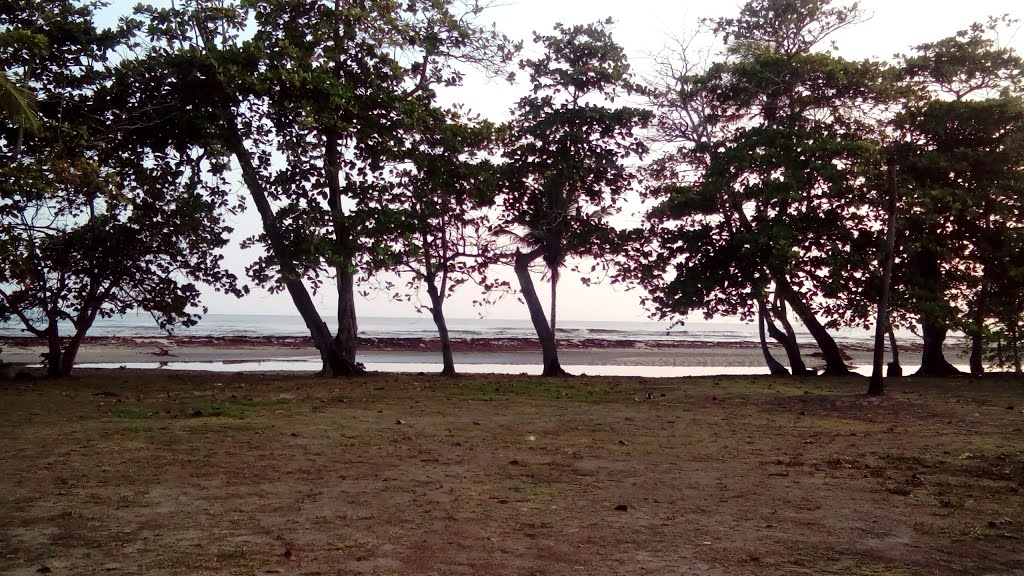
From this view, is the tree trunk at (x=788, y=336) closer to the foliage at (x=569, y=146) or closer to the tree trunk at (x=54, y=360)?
the foliage at (x=569, y=146)

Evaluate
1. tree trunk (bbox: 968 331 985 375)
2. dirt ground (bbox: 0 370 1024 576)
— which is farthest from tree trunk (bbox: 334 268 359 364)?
tree trunk (bbox: 968 331 985 375)

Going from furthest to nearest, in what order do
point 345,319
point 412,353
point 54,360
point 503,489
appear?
1. point 412,353
2. point 345,319
3. point 54,360
4. point 503,489

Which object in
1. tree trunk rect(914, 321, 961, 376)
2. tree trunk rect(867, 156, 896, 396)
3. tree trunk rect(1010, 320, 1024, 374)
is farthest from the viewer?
tree trunk rect(914, 321, 961, 376)

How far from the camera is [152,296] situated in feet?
55.0

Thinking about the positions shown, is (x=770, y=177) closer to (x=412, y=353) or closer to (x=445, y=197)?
(x=445, y=197)

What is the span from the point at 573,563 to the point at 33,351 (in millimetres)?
37227

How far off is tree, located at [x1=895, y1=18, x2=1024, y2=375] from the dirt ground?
7177mm

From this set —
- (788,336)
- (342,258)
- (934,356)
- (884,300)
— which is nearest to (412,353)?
(788,336)

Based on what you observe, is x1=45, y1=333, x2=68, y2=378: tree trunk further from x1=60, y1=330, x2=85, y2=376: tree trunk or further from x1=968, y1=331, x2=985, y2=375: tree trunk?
x1=968, y1=331, x2=985, y2=375: tree trunk

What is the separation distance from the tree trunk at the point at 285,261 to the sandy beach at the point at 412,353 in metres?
Result: 12.8

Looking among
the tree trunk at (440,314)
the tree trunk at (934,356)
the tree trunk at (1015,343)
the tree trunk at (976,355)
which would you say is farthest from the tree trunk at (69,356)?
the tree trunk at (976,355)

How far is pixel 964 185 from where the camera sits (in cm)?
1797

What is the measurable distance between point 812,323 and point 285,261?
1349 centimetres

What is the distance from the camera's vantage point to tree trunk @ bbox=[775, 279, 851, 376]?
18812mm
